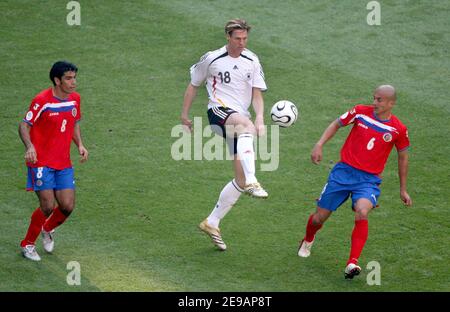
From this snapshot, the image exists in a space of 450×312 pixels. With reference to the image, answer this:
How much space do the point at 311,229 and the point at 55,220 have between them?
274 centimetres

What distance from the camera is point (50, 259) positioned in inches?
365

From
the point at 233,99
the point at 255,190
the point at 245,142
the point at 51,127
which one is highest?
the point at 233,99

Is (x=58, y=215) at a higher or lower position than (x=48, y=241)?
higher

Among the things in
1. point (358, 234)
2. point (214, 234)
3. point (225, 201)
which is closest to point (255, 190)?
point (225, 201)

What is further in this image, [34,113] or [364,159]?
[364,159]

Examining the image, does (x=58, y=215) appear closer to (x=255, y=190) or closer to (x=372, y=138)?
(x=255, y=190)

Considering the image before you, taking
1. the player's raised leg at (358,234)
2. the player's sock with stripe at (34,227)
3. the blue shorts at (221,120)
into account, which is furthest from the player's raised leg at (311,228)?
the player's sock with stripe at (34,227)

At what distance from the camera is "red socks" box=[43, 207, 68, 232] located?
919cm

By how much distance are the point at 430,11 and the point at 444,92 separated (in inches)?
106

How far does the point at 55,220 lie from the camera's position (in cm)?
923

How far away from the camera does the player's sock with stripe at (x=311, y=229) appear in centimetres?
929

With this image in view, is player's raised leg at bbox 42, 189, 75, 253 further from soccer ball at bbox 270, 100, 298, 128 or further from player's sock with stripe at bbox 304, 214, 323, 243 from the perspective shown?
player's sock with stripe at bbox 304, 214, 323, 243

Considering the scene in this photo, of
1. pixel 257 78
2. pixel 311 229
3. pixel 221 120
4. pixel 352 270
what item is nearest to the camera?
pixel 352 270
